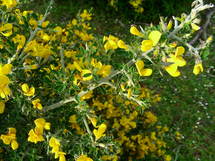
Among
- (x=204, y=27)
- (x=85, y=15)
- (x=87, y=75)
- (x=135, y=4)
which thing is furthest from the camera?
(x=204, y=27)

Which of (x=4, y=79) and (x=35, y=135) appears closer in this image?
(x=4, y=79)

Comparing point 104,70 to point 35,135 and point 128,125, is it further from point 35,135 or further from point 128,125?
point 128,125

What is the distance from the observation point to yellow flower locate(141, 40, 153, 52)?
1.53 m

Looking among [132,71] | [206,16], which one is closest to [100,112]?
[132,71]

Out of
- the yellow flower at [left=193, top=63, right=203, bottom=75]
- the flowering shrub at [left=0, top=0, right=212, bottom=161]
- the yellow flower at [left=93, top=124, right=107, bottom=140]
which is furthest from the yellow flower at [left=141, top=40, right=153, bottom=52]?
the yellow flower at [left=93, top=124, right=107, bottom=140]

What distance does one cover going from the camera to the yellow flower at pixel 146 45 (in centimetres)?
153

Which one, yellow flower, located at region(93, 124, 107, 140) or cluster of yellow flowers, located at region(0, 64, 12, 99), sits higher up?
cluster of yellow flowers, located at region(0, 64, 12, 99)

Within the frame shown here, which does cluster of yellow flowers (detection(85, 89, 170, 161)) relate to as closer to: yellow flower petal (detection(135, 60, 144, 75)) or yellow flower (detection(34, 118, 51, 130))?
yellow flower (detection(34, 118, 51, 130))

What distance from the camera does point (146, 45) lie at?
1539 mm

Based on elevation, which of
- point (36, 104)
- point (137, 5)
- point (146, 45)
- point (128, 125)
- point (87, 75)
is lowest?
point (128, 125)

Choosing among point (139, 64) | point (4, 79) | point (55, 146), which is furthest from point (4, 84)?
point (139, 64)

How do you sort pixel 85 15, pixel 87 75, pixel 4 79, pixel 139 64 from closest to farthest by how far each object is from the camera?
pixel 4 79, pixel 139 64, pixel 87 75, pixel 85 15

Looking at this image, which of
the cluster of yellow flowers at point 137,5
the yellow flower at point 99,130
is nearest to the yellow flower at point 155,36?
the yellow flower at point 99,130

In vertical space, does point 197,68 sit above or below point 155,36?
below
